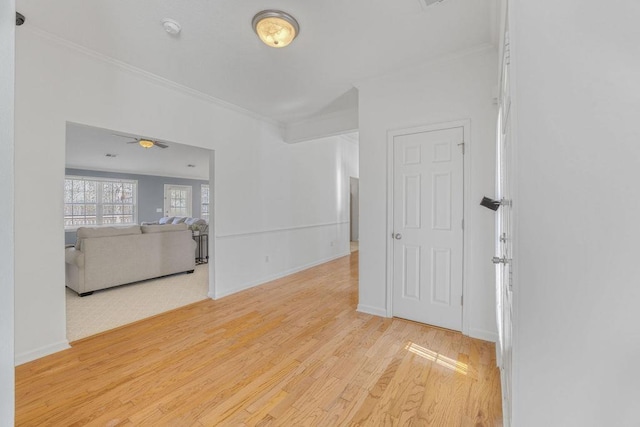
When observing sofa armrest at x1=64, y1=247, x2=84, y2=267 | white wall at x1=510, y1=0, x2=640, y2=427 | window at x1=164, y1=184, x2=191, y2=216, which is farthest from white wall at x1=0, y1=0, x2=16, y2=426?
window at x1=164, y1=184, x2=191, y2=216

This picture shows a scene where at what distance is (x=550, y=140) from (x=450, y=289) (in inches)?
88.4

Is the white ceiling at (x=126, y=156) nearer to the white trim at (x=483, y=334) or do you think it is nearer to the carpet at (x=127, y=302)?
the carpet at (x=127, y=302)

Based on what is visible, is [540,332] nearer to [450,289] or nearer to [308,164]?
[450,289]

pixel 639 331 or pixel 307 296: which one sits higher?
pixel 639 331

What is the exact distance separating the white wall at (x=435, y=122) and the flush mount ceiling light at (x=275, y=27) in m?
1.22

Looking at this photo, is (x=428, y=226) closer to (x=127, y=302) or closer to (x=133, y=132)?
(x=133, y=132)

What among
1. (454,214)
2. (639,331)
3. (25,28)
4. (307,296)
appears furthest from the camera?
(307,296)

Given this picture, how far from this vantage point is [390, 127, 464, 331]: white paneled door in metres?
2.56

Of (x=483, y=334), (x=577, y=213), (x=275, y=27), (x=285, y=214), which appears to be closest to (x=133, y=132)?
(x=275, y=27)

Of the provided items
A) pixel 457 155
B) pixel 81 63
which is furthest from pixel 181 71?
pixel 457 155

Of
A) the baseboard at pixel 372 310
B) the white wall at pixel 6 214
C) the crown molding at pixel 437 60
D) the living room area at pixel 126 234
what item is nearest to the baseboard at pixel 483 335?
the baseboard at pixel 372 310

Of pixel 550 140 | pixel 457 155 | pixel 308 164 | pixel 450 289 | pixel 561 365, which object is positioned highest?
pixel 308 164

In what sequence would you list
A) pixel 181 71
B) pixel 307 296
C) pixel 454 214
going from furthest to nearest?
1. pixel 307 296
2. pixel 181 71
3. pixel 454 214

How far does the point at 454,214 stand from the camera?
2576 millimetres
